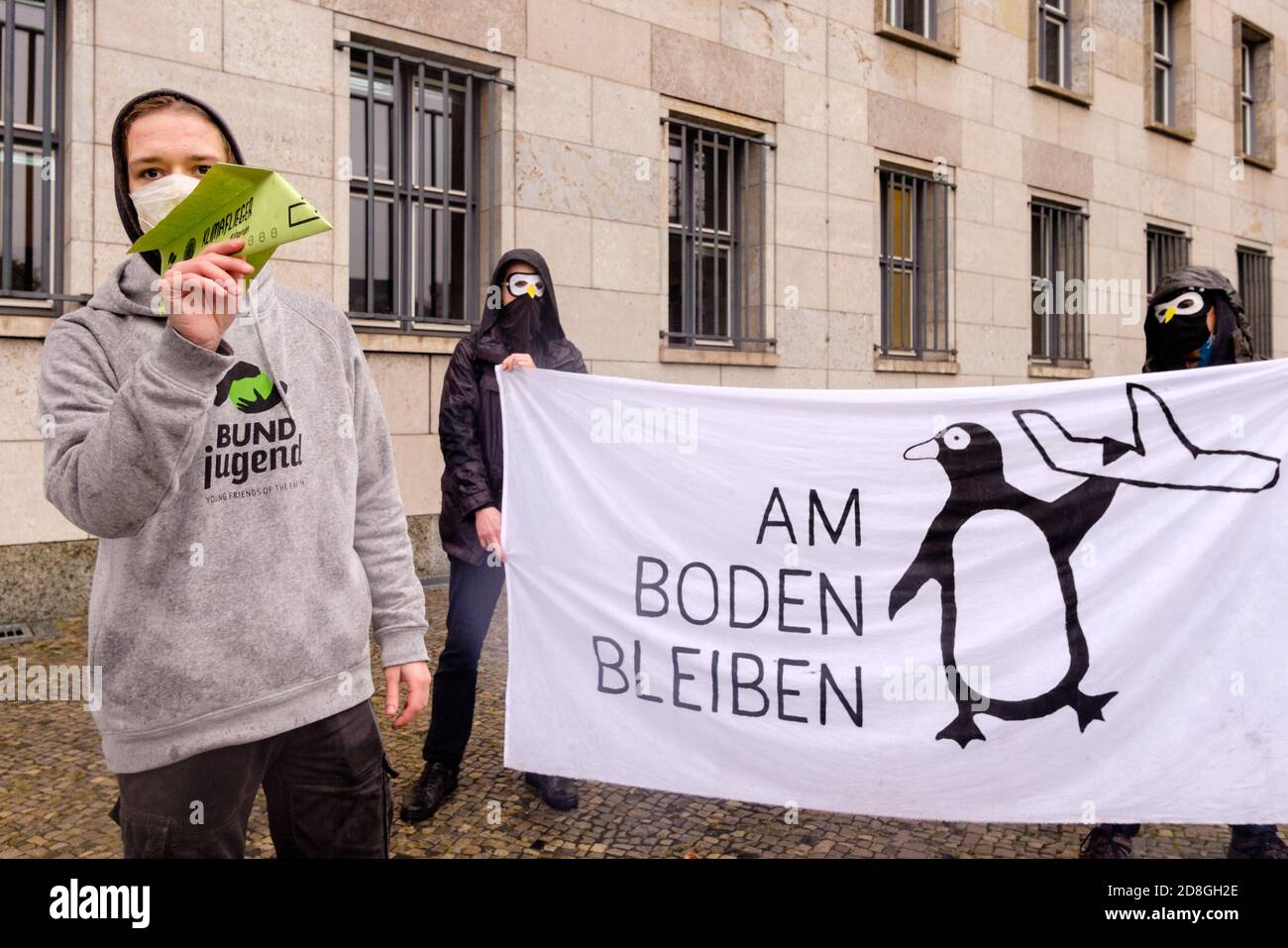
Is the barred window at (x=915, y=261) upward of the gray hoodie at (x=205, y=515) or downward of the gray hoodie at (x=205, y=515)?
upward

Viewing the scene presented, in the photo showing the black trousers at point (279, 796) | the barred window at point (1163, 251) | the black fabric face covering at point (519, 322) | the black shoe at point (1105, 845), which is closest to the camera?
the black trousers at point (279, 796)

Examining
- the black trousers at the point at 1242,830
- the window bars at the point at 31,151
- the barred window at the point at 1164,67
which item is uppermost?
the barred window at the point at 1164,67

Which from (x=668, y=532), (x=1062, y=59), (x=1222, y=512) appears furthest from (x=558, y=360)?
(x=1062, y=59)

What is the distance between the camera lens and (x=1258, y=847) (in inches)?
129

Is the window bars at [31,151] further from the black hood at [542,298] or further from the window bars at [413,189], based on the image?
the black hood at [542,298]

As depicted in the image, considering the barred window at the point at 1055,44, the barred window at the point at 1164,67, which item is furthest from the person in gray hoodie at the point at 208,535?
the barred window at the point at 1164,67

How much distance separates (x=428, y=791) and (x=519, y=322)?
6.22 ft

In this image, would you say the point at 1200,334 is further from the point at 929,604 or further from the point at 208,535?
the point at 208,535

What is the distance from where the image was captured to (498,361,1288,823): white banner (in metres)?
3.22

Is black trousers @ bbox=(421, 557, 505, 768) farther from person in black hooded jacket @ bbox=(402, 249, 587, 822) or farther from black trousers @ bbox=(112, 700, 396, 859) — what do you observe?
black trousers @ bbox=(112, 700, 396, 859)

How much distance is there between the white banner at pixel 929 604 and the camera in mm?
3225

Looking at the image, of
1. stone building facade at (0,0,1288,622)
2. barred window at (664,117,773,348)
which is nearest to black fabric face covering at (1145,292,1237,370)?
stone building facade at (0,0,1288,622)

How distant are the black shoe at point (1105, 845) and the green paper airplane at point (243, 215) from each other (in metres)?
3.14

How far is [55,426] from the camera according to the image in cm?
164
